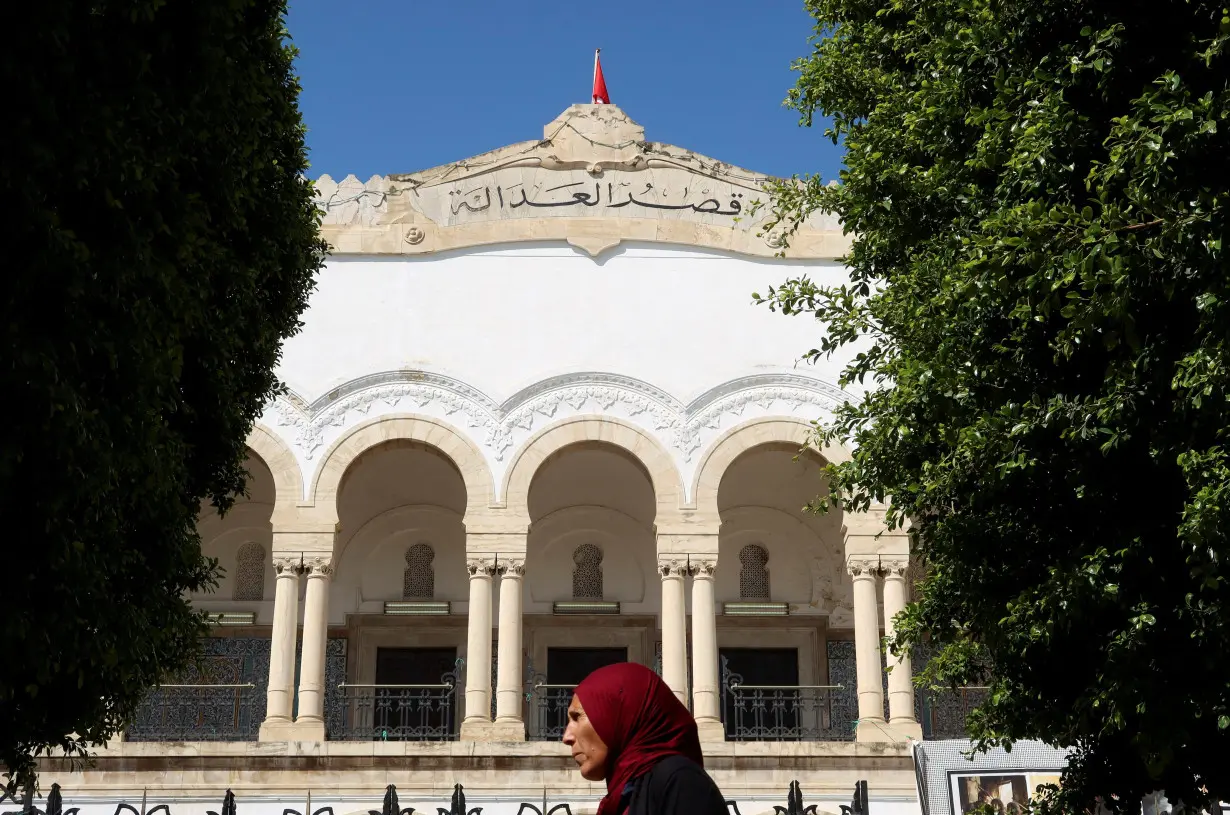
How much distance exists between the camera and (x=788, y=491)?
73.0 ft

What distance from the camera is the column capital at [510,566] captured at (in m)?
18.8

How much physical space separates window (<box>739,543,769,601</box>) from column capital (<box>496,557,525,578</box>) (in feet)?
15.9

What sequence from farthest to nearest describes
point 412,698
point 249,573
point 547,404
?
point 249,573, point 412,698, point 547,404

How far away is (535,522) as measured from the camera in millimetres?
22594

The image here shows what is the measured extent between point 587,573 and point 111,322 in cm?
1610

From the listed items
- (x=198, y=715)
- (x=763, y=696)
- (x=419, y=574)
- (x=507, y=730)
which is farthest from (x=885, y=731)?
(x=198, y=715)

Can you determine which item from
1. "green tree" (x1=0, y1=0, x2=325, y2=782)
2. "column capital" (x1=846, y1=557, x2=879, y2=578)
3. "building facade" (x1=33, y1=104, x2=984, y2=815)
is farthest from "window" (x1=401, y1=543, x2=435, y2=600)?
"green tree" (x1=0, y1=0, x2=325, y2=782)

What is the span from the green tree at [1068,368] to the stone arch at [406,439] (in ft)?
31.8

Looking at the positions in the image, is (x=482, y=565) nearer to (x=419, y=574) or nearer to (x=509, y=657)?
(x=509, y=657)

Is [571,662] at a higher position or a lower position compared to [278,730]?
higher

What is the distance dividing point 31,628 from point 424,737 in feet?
45.2

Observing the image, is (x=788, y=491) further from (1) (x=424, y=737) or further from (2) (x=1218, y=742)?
(2) (x=1218, y=742)

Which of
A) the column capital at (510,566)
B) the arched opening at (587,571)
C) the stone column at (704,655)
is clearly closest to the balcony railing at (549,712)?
the arched opening at (587,571)

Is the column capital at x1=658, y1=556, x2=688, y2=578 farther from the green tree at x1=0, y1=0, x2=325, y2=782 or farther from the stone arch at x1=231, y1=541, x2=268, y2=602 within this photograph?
the green tree at x1=0, y1=0, x2=325, y2=782
